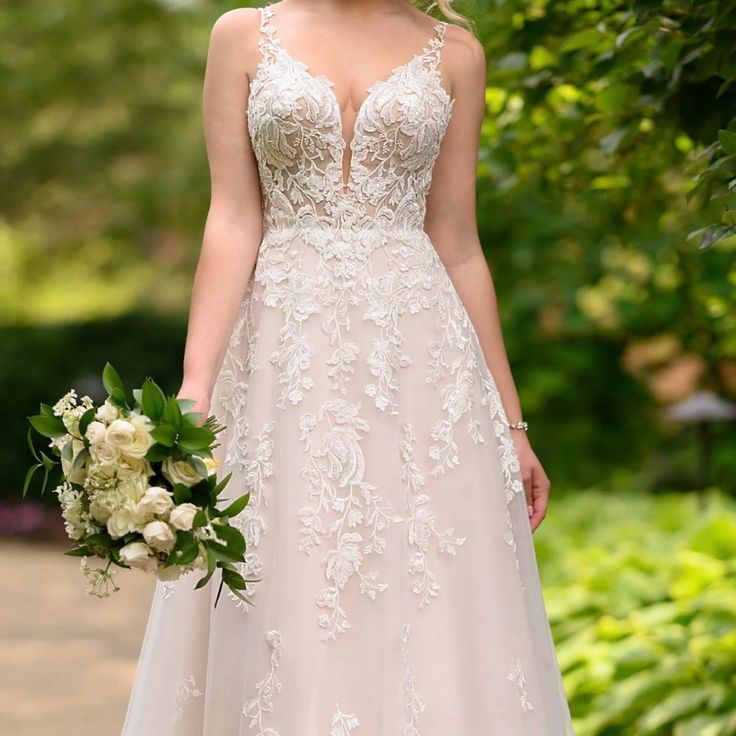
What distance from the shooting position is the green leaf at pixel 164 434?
2.43m

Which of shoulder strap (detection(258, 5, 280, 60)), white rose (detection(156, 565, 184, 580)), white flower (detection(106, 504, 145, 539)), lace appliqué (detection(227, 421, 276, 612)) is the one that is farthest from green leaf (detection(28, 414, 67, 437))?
shoulder strap (detection(258, 5, 280, 60))

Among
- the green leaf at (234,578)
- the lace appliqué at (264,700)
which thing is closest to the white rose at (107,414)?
the green leaf at (234,578)

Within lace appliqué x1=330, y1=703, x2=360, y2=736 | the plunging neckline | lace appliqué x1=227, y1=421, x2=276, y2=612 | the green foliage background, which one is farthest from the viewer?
the green foliage background

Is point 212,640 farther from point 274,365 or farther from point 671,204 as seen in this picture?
point 671,204

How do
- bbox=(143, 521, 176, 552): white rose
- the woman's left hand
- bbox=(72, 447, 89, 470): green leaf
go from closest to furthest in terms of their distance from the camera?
bbox=(143, 521, 176, 552): white rose, bbox=(72, 447, 89, 470): green leaf, the woman's left hand

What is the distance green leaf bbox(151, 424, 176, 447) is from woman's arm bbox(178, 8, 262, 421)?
0.47 meters

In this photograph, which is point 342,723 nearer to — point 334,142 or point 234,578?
point 234,578

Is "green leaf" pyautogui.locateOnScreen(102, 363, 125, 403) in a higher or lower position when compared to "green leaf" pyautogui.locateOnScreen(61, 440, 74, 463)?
higher

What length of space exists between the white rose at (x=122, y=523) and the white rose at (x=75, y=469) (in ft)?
0.39

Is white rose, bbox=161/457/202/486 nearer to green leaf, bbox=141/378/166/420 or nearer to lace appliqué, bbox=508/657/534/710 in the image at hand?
green leaf, bbox=141/378/166/420

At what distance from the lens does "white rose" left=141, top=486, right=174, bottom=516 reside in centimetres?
241

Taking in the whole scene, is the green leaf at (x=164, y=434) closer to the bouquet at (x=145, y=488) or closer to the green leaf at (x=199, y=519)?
the bouquet at (x=145, y=488)

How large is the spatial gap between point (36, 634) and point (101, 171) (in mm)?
8667

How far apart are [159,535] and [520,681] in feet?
3.10
